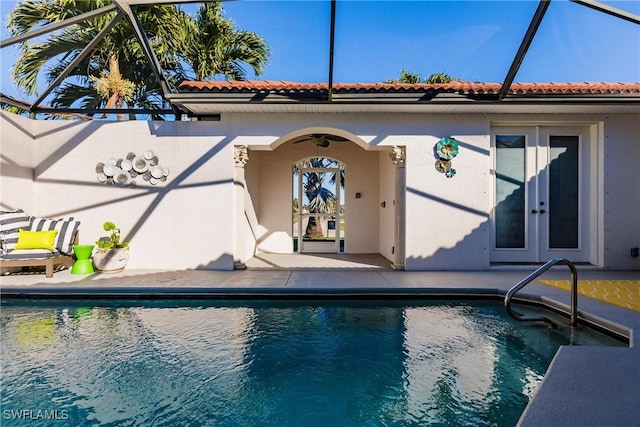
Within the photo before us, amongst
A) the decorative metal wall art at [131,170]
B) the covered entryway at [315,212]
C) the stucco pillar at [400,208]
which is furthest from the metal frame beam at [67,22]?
the stucco pillar at [400,208]

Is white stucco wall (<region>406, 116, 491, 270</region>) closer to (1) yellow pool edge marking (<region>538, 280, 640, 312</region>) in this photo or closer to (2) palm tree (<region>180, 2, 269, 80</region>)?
(1) yellow pool edge marking (<region>538, 280, 640, 312</region>)

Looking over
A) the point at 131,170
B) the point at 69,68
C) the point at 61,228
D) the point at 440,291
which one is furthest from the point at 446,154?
the point at 61,228

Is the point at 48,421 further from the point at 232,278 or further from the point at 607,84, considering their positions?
the point at 607,84

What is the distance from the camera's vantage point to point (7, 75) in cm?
807

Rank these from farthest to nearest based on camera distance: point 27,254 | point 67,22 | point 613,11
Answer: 1. point 27,254
2. point 67,22
3. point 613,11

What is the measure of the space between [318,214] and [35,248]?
21.0 feet

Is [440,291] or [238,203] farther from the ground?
[238,203]

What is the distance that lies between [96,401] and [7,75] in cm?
900

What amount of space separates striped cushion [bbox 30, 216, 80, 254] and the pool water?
6.78 ft

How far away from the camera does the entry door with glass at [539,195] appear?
742 centimetres

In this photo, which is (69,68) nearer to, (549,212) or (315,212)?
(315,212)

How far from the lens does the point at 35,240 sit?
20.9 ft

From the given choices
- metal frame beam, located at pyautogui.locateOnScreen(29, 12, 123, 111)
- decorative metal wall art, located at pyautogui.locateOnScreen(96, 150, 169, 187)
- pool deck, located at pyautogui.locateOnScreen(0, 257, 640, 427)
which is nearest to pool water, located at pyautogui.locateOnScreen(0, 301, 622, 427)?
pool deck, located at pyautogui.locateOnScreen(0, 257, 640, 427)

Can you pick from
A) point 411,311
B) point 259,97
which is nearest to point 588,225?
point 411,311
